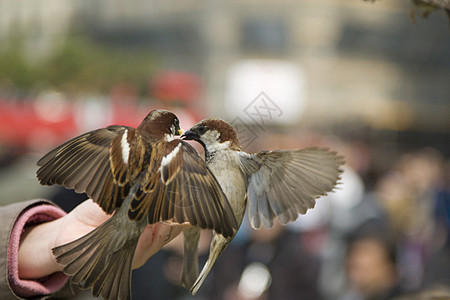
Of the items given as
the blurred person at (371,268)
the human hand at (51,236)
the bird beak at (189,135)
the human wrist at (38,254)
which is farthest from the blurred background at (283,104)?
the human wrist at (38,254)

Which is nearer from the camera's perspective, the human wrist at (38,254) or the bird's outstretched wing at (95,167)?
the bird's outstretched wing at (95,167)

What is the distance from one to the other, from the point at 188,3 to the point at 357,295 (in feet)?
113

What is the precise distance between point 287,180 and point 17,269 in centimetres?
105

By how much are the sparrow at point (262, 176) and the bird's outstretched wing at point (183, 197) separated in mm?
159

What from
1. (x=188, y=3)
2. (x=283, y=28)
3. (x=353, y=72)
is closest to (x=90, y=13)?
(x=188, y=3)

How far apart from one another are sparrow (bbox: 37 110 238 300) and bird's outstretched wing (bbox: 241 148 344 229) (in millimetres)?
276

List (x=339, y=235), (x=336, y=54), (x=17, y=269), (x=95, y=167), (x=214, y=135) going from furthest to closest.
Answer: (x=336, y=54) → (x=339, y=235) → (x=17, y=269) → (x=214, y=135) → (x=95, y=167)

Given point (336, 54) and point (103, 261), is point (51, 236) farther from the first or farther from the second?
point (336, 54)

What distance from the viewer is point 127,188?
1.29 meters

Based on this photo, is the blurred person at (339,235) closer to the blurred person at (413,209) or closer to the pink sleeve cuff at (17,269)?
the blurred person at (413,209)

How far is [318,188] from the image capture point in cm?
154

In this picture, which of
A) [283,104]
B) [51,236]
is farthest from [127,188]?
[283,104]

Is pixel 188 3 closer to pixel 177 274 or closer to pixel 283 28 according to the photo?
pixel 283 28

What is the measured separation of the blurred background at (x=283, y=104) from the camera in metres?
5.09
